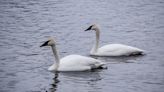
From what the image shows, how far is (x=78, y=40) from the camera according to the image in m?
20.5

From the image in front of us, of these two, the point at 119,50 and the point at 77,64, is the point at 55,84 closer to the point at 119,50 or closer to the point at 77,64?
the point at 77,64

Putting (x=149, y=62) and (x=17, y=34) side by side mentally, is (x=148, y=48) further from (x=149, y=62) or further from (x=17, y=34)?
(x=17, y=34)

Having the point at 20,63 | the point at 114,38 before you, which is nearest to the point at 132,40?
the point at 114,38

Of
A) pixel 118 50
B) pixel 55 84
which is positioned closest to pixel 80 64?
pixel 55 84

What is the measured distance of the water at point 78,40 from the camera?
15.2 metres

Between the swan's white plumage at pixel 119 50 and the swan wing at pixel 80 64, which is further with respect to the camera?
the swan's white plumage at pixel 119 50

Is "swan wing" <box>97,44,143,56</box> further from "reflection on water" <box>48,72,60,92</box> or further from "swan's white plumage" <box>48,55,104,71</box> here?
"reflection on water" <box>48,72,60,92</box>

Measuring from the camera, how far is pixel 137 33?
21344 mm

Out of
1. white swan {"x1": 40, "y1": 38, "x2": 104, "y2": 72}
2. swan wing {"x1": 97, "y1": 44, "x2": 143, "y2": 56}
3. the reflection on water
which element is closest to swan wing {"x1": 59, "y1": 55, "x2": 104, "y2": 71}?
white swan {"x1": 40, "y1": 38, "x2": 104, "y2": 72}

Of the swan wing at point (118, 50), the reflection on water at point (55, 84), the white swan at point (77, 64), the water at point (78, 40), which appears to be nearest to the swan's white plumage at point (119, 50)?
the swan wing at point (118, 50)

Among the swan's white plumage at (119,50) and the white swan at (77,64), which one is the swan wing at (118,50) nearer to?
the swan's white plumage at (119,50)

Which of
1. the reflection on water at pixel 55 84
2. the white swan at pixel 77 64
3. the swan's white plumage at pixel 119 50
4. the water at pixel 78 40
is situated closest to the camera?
the reflection on water at pixel 55 84

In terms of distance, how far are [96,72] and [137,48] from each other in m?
2.55

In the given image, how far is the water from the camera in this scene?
1516cm
